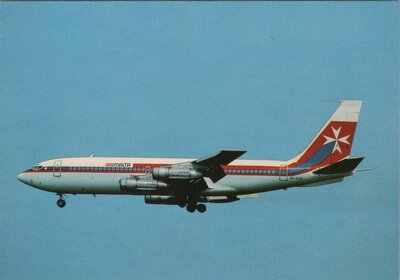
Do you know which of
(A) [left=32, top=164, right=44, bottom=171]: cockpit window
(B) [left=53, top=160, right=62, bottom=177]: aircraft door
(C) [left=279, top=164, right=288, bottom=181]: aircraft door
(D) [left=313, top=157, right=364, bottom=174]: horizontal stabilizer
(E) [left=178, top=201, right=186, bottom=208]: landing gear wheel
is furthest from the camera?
(A) [left=32, top=164, right=44, bottom=171]: cockpit window

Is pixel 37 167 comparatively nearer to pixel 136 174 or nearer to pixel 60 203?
pixel 60 203

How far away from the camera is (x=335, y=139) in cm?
5262

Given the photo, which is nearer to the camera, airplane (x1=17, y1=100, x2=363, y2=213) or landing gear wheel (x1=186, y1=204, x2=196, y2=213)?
airplane (x1=17, y1=100, x2=363, y2=213)

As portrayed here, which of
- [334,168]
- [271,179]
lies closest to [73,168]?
[271,179]

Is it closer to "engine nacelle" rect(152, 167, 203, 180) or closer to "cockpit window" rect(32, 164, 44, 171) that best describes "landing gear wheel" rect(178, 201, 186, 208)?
"engine nacelle" rect(152, 167, 203, 180)

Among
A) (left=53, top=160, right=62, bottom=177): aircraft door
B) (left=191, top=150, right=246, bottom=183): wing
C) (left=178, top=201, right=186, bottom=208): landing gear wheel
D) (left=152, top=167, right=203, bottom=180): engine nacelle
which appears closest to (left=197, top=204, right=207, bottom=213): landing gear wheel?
(left=178, top=201, right=186, bottom=208): landing gear wheel

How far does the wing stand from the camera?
4784cm

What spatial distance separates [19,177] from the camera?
55.2 metres

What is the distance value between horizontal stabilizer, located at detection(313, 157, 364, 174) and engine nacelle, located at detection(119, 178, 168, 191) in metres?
11.8

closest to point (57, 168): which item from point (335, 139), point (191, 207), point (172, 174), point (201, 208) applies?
point (172, 174)

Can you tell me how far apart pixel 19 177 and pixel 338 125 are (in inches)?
1012

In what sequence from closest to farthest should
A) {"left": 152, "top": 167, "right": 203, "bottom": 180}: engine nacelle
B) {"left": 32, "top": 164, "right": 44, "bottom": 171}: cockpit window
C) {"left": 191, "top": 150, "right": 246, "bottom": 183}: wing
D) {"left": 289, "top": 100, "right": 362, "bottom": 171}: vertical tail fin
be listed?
{"left": 191, "top": 150, "right": 246, "bottom": 183}: wing
{"left": 152, "top": 167, "right": 203, "bottom": 180}: engine nacelle
{"left": 289, "top": 100, "right": 362, "bottom": 171}: vertical tail fin
{"left": 32, "top": 164, "right": 44, "bottom": 171}: cockpit window

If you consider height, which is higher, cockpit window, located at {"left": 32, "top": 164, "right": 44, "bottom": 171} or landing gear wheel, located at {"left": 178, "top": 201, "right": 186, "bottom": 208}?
cockpit window, located at {"left": 32, "top": 164, "right": 44, "bottom": 171}

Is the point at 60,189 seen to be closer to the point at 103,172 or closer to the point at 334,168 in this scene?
the point at 103,172
